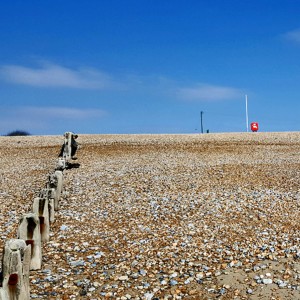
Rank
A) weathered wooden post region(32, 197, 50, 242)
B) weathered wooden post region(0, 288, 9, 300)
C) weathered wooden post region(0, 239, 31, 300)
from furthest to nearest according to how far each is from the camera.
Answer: weathered wooden post region(32, 197, 50, 242)
weathered wooden post region(0, 239, 31, 300)
weathered wooden post region(0, 288, 9, 300)

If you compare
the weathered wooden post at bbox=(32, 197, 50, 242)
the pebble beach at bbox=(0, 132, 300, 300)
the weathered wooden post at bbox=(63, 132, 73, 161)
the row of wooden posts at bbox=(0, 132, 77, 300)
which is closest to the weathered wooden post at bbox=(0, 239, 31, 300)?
the row of wooden posts at bbox=(0, 132, 77, 300)

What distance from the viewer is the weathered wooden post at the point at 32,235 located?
9.35 m

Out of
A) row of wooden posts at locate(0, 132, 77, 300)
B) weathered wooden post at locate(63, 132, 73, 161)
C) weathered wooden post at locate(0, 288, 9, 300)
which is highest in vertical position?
weathered wooden post at locate(63, 132, 73, 161)

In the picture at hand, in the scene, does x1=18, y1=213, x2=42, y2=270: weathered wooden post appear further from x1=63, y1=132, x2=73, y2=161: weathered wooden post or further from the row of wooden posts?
x1=63, y1=132, x2=73, y2=161: weathered wooden post

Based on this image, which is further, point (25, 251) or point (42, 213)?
point (42, 213)

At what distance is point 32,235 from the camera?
9539mm

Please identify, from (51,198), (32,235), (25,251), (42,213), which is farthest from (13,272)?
(51,198)

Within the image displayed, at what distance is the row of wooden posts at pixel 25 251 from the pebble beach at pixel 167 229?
440mm

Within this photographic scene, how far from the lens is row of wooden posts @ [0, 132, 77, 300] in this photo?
6922mm

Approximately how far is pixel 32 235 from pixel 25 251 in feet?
6.71

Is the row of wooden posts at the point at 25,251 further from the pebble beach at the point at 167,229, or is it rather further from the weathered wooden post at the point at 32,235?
the pebble beach at the point at 167,229

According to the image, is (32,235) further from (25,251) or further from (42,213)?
(25,251)

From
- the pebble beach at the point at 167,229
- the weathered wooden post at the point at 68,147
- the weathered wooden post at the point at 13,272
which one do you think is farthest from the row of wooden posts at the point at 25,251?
the weathered wooden post at the point at 68,147

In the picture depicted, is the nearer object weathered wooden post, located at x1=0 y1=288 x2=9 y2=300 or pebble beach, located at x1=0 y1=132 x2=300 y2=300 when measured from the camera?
weathered wooden post, located at x1=0 y1=288 x2=9 y2=300
